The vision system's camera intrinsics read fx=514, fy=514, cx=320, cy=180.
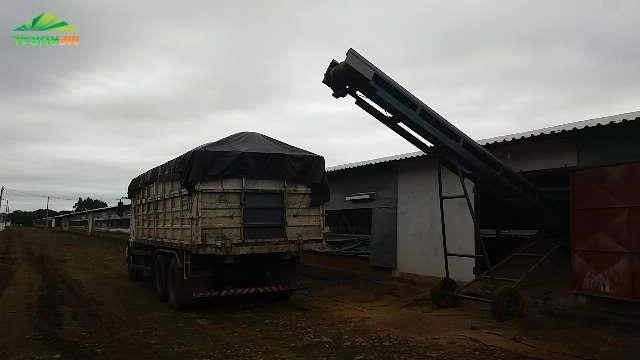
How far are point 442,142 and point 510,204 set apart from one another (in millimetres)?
3993

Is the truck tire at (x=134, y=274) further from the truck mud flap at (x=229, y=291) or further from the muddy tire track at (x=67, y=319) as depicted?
the truck mud flap at (x=229, y=291)

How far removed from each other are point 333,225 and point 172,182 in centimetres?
932

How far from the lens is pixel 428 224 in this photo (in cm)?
1392

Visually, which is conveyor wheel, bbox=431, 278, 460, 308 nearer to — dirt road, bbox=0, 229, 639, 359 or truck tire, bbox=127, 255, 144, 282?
dirt road, bbox=0, 229, 639, 359

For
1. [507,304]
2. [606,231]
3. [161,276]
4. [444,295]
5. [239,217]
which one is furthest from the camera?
[161,276]

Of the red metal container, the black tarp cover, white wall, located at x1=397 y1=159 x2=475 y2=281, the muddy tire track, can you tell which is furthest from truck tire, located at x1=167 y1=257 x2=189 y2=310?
the red metal container

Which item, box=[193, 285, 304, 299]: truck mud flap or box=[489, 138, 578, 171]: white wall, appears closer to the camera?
box=[193, 285, 304, 299]: truck mud flap

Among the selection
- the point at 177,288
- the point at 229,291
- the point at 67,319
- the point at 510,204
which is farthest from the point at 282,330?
the point at 510,204

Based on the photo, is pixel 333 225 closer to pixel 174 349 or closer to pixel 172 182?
pixel 172 182

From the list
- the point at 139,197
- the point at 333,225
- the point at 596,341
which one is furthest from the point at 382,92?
the point at 333,225

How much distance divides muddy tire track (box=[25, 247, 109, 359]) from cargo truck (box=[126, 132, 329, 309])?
5.67ft

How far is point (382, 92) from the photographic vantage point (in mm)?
8938

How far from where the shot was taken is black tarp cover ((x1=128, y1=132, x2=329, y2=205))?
9.93 m

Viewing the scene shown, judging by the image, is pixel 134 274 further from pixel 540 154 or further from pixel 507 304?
pixel 540 154
